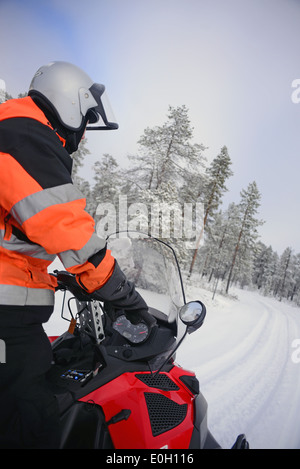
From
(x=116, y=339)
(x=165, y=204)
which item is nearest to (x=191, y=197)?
(x=165, y=204)

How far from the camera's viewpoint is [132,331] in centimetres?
188

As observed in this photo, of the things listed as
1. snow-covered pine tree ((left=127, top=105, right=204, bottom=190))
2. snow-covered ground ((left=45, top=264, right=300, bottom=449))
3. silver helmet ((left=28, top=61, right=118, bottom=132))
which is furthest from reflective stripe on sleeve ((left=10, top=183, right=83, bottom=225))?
snow-covered pine tree ((left=127, top=105, right=204, bottom=190))

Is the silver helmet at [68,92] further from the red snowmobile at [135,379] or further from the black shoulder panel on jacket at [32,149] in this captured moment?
the red snowmobile at [135,379]

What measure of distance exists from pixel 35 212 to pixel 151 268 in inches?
49.7

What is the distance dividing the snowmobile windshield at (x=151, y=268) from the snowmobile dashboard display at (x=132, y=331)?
0.64 feet

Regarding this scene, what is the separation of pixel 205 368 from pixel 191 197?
12421 millimetres

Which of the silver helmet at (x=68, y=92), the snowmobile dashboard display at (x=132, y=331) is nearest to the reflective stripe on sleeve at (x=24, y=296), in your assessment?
the snowmobile dashboard display at (x=132, y=331)

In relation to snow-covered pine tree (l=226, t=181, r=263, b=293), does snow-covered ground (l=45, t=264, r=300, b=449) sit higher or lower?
lower

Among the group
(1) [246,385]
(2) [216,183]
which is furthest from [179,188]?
(1) [246,385]

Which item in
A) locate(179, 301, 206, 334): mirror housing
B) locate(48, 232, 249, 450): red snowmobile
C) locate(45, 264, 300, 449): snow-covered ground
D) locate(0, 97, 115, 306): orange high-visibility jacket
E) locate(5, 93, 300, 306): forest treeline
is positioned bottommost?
locate(45, 264, 300, 449): snow-covered ground

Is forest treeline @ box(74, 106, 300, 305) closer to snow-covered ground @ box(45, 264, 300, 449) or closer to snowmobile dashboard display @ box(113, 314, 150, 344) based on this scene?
snowmobile dashboard display @ box(113, 314, 150, 344)

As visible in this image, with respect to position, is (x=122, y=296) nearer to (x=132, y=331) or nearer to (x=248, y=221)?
(x=132, y=331)

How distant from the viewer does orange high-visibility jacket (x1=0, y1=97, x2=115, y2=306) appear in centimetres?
107
